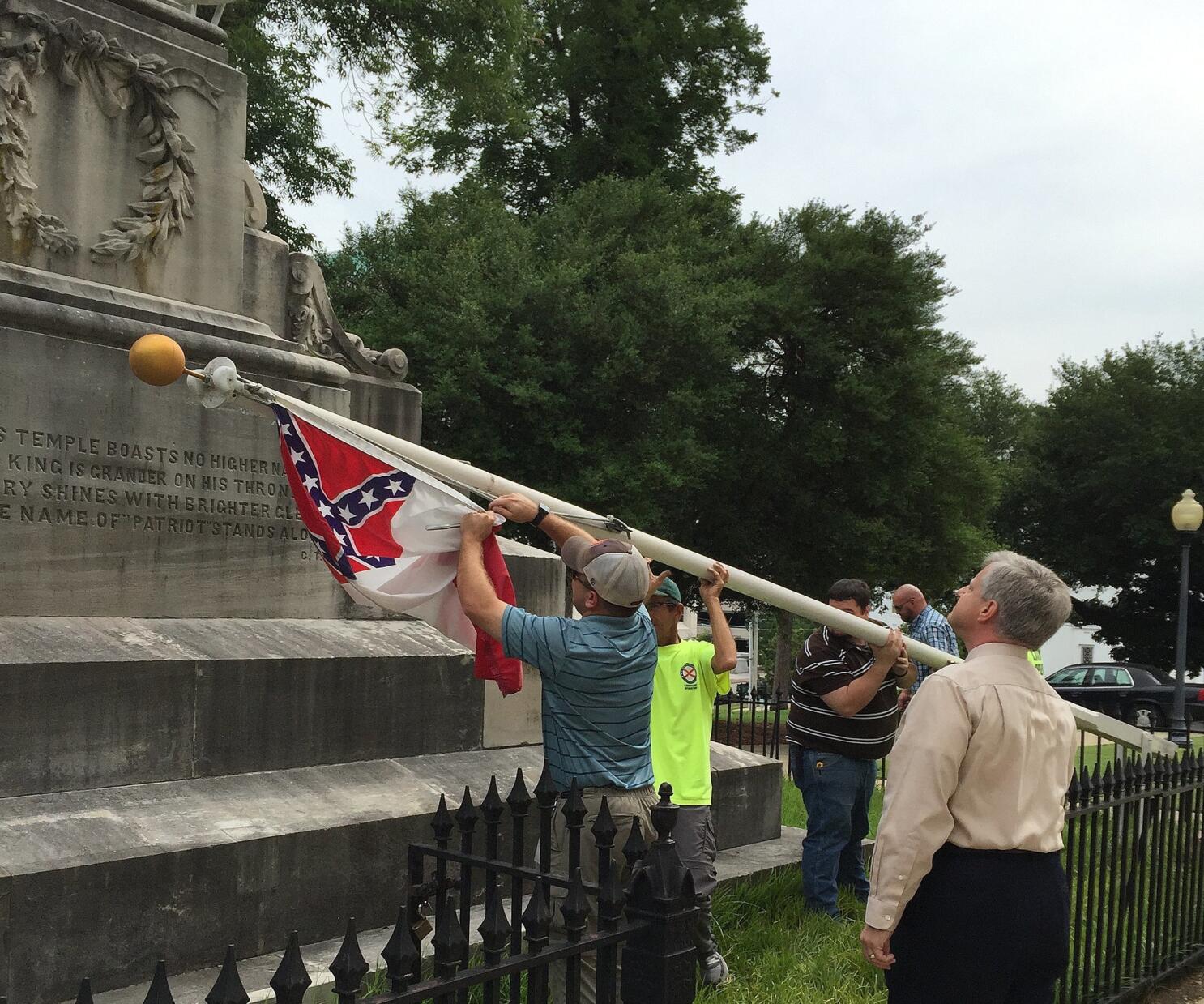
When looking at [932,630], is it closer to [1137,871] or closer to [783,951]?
[1137,871]

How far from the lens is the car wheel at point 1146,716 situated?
1011 inches

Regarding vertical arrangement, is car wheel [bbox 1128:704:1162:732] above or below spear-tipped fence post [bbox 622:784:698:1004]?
below

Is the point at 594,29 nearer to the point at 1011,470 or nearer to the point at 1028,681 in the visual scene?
the point at 1011,470

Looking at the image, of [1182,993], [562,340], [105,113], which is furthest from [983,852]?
[562,340]

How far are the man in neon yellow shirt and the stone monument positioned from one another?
104 centimetres

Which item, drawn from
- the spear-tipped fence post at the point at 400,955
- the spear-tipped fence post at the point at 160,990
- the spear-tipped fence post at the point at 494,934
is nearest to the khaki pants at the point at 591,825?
the spear-tipped fence post at the point at 494,934

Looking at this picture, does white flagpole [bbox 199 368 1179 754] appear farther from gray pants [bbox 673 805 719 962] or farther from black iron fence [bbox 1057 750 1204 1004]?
gray pants [bbox 673 805 719 962]

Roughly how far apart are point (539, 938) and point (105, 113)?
207 inches

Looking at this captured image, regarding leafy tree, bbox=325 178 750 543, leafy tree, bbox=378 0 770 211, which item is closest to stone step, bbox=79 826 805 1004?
leafy tree, bbox=325 178 750 543

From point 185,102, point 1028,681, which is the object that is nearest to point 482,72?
point 185,102

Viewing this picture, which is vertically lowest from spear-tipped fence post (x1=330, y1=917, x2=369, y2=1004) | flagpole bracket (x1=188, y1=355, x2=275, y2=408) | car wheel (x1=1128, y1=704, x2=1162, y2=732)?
car wheel (x1=1128, y1=704, x2=1162, y2=732)

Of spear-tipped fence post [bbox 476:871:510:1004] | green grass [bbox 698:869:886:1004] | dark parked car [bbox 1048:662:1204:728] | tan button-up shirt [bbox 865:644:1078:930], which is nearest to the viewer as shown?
spear-tipped fence post [bbox 476:871:510:1004]

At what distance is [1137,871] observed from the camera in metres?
6.00

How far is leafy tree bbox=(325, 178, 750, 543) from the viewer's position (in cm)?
1903
